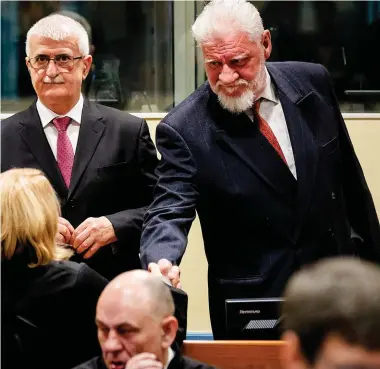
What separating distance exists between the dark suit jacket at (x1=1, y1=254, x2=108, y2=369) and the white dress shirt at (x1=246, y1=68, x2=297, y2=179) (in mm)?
775

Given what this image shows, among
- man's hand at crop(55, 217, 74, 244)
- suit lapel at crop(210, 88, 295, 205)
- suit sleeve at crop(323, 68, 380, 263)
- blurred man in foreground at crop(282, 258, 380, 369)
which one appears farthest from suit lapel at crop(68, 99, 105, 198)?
blurred man in foreground at crop(282, 258, 380, 369)

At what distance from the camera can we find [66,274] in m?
2.25

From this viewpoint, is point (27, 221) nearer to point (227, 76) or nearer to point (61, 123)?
point (227, 76)

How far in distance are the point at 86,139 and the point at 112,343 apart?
4.24ft

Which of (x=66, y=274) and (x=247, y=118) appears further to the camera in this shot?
(x=247, y=118)

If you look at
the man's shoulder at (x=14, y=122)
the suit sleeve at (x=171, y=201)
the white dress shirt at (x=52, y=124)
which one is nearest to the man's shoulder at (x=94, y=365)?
the suit sleeve at (x=171, y=201)

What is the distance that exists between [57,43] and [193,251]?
2186mm

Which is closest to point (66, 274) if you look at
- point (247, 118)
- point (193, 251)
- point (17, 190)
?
point (17, 190)

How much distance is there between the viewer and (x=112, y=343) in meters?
1.85

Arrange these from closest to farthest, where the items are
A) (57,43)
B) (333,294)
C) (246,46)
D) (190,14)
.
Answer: (333,294), (246,46), (57,43), (190,14)

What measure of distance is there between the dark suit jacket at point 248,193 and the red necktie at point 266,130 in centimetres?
2

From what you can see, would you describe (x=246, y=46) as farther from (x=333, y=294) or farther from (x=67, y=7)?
(x=67, y=7)

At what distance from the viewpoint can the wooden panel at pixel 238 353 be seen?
2145 mm

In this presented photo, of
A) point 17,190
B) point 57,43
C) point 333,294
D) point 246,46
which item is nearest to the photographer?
point 333,294
